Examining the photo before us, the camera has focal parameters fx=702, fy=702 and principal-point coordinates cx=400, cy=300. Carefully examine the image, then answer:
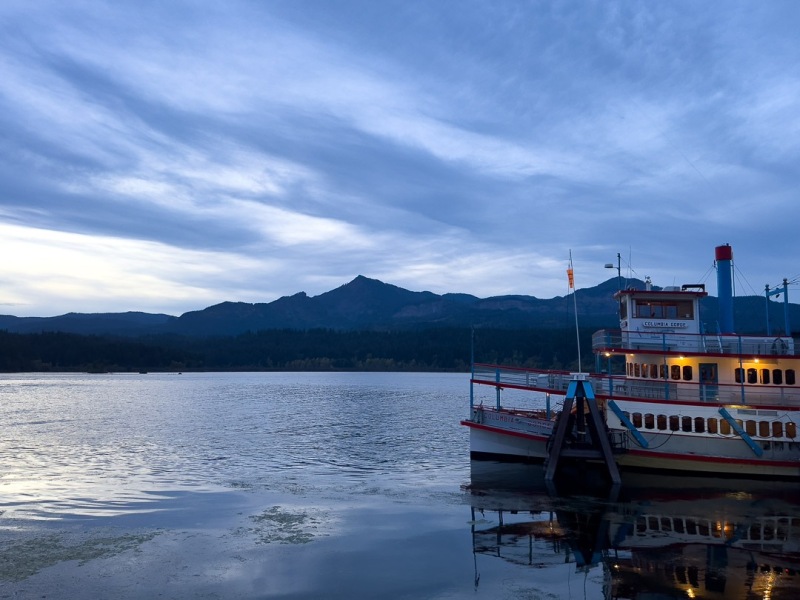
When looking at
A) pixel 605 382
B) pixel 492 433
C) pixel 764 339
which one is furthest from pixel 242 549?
pixel 764 339

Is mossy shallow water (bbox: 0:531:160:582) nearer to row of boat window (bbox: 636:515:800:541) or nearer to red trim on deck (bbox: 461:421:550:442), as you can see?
row of boat window (bbox: 636:515:800:541)

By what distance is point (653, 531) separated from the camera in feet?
81.4

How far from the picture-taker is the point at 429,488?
112 feet

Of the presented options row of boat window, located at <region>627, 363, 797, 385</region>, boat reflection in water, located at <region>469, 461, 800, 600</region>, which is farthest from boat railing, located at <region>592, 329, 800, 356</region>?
boat reflection in water, located at <region>469, 461, 800, 600</region>

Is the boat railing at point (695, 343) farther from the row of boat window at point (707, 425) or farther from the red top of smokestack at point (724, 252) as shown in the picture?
the red top of smokestack at point (724, 252)

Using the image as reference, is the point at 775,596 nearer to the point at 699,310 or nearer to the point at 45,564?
the point at 45,564

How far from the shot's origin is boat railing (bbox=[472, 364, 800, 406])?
35000 mm

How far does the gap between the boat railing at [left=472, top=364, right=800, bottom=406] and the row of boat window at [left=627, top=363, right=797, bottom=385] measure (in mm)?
426

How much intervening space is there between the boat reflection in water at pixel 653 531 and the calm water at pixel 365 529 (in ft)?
0.29

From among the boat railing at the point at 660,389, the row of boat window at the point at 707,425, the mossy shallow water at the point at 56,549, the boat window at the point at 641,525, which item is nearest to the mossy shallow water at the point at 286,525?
the mossy shallow water at the point at 56,549

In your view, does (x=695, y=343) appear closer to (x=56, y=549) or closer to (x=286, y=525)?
(x=286, y=525)

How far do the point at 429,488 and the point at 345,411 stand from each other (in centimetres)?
5415

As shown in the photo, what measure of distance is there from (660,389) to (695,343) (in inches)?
126

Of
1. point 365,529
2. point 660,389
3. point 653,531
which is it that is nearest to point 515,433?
point 660,389
